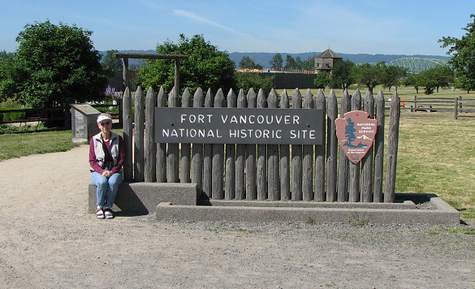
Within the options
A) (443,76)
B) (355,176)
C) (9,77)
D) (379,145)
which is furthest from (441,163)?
(443,76)

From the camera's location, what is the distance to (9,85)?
21.9 metres

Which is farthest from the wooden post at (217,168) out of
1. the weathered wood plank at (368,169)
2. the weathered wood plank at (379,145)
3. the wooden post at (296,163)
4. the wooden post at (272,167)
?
the weathered wood plank at (379,145)

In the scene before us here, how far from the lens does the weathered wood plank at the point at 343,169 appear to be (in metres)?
7.69

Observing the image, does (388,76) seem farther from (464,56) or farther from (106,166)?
(106,166)

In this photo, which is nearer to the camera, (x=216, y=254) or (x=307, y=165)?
(x=216, y=254)

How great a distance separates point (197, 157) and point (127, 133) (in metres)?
0.97

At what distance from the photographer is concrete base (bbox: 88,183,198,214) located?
768 cm

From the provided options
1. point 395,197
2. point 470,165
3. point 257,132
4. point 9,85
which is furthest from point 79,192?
point 9,85

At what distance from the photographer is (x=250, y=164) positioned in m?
7.79

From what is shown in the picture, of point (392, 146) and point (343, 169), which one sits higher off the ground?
point (392, 146)

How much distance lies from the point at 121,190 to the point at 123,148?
21.5 inches

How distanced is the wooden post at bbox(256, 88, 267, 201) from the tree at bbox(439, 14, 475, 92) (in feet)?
86.6

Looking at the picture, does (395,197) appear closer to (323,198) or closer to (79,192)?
(323,198)

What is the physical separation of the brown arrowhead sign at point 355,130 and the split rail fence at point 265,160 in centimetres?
9
